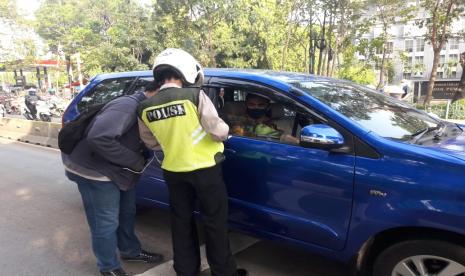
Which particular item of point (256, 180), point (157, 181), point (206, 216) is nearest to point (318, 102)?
point (256, 180)

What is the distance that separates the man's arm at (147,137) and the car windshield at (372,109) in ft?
3.83

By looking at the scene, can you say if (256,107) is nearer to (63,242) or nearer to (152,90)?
(152,90)

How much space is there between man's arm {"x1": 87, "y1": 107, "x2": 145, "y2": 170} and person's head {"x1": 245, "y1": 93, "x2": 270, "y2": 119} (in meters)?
1.04

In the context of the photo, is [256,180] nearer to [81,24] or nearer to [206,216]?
[206,216]

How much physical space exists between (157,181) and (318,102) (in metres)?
1.70

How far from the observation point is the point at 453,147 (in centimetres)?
258

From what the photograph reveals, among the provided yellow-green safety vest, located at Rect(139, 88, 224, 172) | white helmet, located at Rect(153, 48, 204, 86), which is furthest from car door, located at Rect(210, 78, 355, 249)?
white helmet, located at Rect(153, 48, 204, 86)

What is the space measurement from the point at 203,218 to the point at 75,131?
3.62ft

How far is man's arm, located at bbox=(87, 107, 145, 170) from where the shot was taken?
2.70 m

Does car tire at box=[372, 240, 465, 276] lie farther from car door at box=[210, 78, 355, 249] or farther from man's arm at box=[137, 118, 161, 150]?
man's arm at box=[137, 118, 161, 150]

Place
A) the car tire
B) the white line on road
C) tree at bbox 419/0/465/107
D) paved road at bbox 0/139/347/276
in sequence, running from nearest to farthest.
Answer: the car tire
the white line on road
paved road at bbox 0/139/347/276
tree at bbox 419/0/465/107

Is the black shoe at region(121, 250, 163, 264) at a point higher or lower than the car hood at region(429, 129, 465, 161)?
lower

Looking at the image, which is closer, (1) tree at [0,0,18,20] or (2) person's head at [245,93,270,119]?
(2) person's head at [245,93,270,119]

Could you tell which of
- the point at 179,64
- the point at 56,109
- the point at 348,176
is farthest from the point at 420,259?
the point at 56,109
